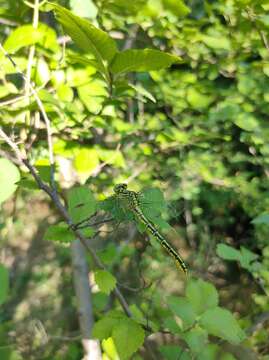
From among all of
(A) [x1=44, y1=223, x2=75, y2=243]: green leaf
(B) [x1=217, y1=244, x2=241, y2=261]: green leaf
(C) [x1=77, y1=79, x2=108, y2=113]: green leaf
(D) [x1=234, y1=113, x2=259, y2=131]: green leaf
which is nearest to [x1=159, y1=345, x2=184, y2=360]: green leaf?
(B) [x1=217, y1=244, x2=241, y2=261]: green leaf

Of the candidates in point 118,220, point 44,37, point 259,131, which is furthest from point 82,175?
point 259,131

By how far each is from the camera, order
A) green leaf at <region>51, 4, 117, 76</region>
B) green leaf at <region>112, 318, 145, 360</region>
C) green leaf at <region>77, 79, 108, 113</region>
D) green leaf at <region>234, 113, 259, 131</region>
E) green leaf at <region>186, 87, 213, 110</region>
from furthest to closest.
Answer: green leaf at <region>186, 87, 213, 110</region>, green leaf at <region>234, 113, 259, 131</region>, green leaf at <region>77, 79, 108, 113</region>, green leaf at <region>112, 318, 145, 360</region>, green leaf at <region>51, 4, 117, 76</region>

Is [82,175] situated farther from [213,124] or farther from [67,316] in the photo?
[67,316]

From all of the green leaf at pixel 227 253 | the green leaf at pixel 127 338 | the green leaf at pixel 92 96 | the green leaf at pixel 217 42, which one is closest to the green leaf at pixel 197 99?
the green leaf at pixel 217 42

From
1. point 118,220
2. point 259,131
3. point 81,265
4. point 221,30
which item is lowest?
point 81,265

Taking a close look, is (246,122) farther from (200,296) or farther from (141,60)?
(141,60)

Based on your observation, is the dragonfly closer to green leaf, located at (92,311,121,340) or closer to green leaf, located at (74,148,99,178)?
green leaf, located at (92,311,121,340)

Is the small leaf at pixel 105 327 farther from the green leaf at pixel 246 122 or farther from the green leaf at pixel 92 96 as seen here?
the green leaf at pixel 246 122
